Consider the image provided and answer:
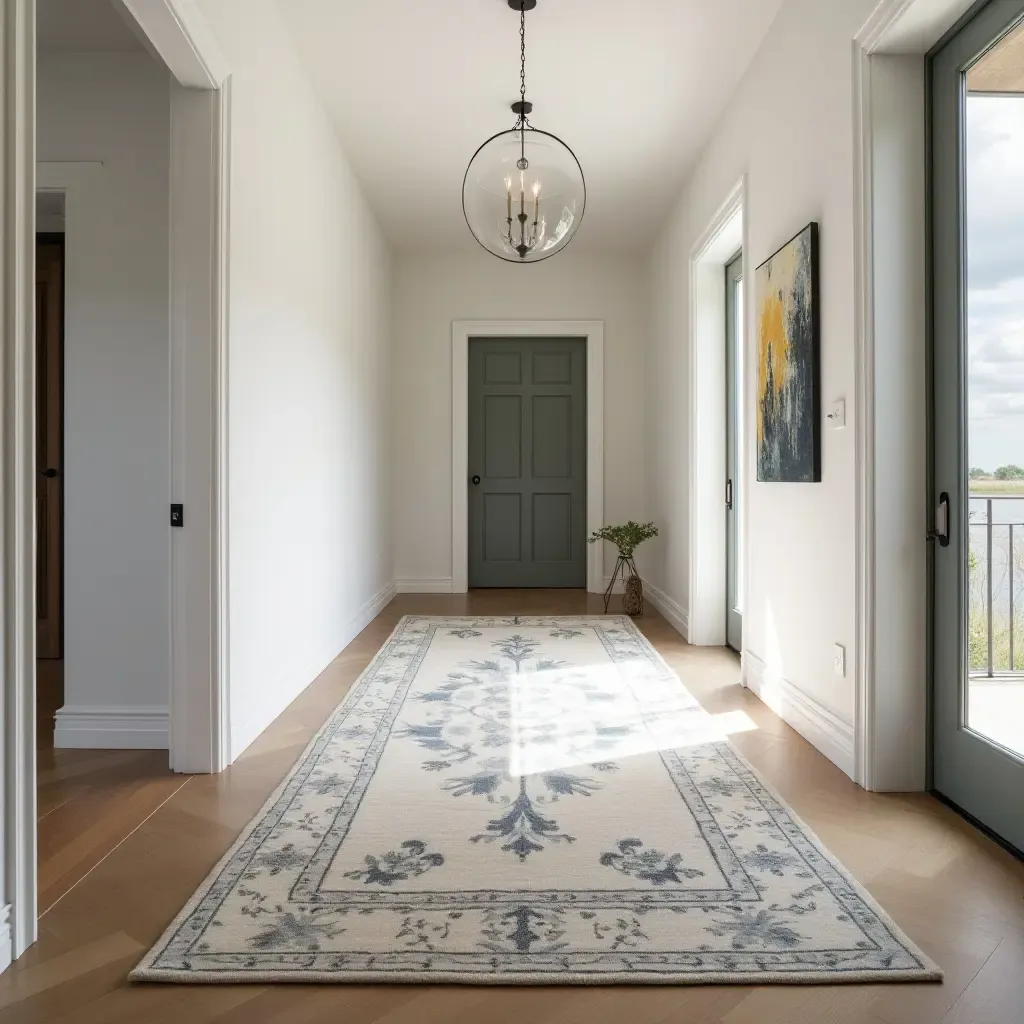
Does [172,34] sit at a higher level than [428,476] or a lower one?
higher

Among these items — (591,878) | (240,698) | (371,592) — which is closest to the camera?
(591,878)

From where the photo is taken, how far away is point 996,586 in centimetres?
226

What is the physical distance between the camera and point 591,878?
1.94 m

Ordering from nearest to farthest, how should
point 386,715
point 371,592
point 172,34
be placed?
point 172,34
point 386,715
point 371,592

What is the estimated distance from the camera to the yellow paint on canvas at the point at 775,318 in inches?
127

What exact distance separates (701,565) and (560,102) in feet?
8.68

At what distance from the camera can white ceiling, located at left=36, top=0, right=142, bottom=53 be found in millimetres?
2807

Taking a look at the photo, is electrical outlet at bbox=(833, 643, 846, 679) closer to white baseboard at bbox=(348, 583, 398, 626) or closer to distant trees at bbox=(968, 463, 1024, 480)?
distant trees at bbox=(968, 463, 1024, 480)

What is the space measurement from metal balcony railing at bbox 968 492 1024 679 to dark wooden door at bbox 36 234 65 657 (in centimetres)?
444

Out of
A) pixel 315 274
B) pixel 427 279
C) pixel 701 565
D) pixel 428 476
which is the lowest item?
pixel 701 565

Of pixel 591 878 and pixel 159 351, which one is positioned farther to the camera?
pixel 159 351

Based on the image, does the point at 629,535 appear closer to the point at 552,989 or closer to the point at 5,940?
the point at 552,989

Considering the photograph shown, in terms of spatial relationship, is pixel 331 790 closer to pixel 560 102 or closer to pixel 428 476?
pixel 560 102

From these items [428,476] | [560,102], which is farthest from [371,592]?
[560,102]
